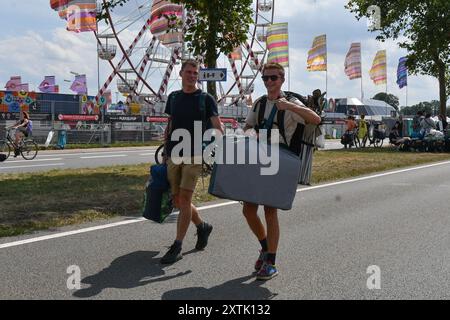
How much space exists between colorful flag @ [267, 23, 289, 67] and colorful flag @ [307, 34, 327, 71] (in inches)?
167

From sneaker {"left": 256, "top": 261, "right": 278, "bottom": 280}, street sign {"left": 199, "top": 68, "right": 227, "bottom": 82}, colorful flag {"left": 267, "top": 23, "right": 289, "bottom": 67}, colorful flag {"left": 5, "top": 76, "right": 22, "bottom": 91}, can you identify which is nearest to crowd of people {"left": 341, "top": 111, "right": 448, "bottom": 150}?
street sign {"left": 199, "top": 68, "right": 227, "bottom": 82}

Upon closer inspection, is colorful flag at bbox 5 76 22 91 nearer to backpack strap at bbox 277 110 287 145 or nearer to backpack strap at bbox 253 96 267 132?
backpack strap at bbox 253 96 267 132

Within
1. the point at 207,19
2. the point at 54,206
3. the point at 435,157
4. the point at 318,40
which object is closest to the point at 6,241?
the point at 54,206

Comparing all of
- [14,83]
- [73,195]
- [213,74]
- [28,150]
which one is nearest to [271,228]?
[73,195]

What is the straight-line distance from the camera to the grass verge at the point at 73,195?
23.2 feet

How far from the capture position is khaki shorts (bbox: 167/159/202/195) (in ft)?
17.6

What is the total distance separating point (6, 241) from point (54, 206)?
210 centimetres

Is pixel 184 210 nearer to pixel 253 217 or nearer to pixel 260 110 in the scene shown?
pixel 253 217

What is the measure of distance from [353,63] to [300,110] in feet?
Result: 158

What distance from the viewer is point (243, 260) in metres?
5.35

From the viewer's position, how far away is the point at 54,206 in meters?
7.96

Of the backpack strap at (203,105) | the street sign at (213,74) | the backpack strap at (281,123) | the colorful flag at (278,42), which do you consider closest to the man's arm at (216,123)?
the backpack strap at (203,105)
